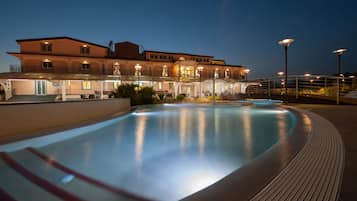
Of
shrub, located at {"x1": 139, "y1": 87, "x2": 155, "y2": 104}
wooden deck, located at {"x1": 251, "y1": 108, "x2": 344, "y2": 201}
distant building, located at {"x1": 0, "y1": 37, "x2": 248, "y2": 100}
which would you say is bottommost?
wooden deck, located at {"x1": 251, "y1": 108, "x2": 344, "y2": 201}

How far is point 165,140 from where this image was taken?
5207mm

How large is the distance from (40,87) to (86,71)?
15.2ft

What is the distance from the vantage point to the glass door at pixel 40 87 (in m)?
17.3

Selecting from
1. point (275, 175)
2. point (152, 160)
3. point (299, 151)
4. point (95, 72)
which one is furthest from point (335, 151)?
point (95, 72)

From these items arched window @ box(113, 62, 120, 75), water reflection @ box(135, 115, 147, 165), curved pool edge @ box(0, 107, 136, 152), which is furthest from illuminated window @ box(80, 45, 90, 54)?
water reflection @ box(135, 115, 147, 165)

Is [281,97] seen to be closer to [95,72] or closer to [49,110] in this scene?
[49,110]

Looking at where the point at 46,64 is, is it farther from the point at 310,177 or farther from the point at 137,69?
the point at 310,177

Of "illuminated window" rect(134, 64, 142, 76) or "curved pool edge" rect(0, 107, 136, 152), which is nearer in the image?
"curved pool edge" rect(0, 107, 136, 152)

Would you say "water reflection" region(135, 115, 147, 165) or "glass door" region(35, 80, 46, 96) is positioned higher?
"glass door" region(35, 80, 46, 96)

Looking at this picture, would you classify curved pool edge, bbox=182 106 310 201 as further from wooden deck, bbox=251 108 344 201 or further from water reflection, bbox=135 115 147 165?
water reflection, bbox=135 115 147 165

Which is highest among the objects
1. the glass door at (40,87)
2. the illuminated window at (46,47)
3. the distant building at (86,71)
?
the illuminated window at (46,47)

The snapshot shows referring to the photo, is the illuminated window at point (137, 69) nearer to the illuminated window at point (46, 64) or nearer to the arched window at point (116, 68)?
the arched window at point (116, 68)

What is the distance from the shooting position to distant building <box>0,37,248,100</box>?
16484mm

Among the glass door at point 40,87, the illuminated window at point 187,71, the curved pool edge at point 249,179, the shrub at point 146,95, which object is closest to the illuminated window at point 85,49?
the glass door at point 40,87
